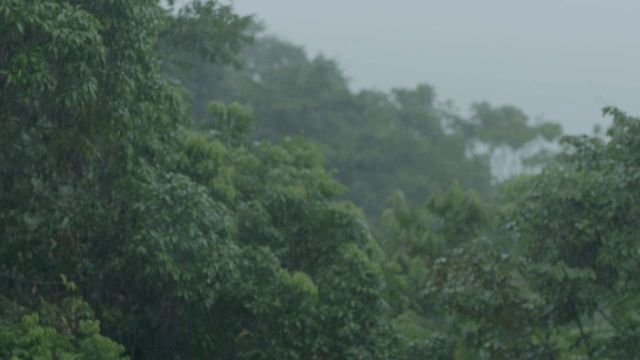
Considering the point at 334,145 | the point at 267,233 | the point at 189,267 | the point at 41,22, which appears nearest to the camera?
the point at 41,22

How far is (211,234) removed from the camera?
28.9 ft

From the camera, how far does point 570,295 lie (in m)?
9.30

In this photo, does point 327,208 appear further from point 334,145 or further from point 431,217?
point 334,145

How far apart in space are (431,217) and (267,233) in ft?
15.2

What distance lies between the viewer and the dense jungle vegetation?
7992 mm

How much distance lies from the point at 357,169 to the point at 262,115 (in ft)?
10.0

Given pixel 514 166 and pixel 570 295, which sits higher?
pixel 514 166

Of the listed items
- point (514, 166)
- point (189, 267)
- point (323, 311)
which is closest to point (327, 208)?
point (323, 311)

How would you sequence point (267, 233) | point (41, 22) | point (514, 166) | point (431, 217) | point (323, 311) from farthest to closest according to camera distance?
point (514, 166) < point (431, 217) < point (267, 233) < point (323, 311) < point (41, 22)

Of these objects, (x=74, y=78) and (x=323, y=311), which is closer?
(x=74, y=78)

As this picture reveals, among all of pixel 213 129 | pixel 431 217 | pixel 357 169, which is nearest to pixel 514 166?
pixel 357 169

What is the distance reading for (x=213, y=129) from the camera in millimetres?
12539

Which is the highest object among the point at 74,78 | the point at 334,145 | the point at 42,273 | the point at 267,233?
the point at 334,145

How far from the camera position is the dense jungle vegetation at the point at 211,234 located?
315 inches
